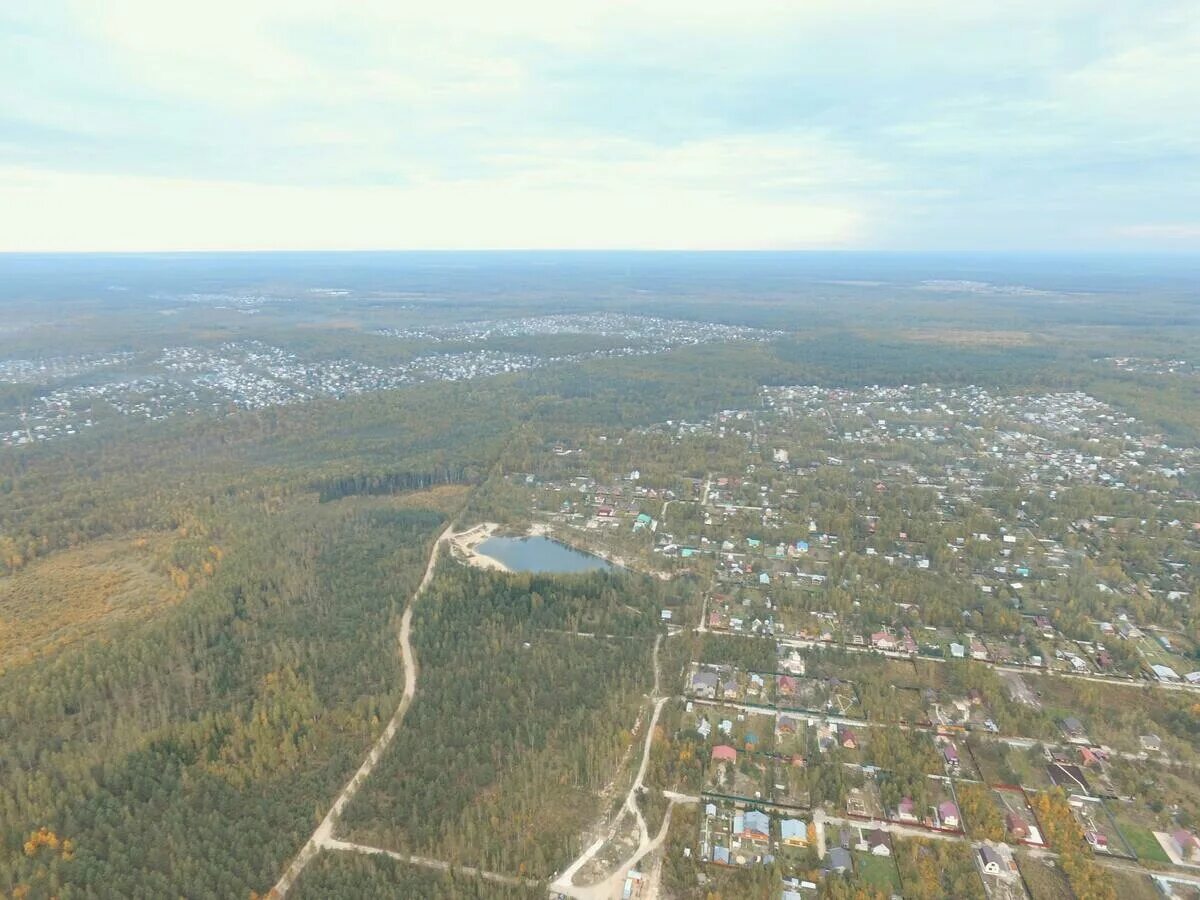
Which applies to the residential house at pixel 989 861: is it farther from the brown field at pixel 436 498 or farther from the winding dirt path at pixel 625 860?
the brown field at pixel 436 498

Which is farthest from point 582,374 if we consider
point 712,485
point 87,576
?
point 87,576

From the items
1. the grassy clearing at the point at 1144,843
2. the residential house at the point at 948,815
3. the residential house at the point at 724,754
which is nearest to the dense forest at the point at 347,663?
the residential house at the point at 724,754

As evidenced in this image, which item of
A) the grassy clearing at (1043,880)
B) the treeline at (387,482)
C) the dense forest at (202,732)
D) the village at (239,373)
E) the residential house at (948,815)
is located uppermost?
the village at (239,373)

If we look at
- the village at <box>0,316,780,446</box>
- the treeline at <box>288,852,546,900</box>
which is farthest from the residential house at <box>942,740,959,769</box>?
the village at <box>0,316,780,446</box>

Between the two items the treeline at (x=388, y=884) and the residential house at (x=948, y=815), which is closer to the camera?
the treeline at (x=388, y=884)

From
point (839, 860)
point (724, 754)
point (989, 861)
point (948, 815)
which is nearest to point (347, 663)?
point (724, 754)

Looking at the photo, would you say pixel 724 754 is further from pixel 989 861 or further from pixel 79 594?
pixel 79 594
